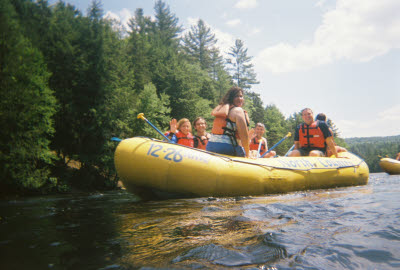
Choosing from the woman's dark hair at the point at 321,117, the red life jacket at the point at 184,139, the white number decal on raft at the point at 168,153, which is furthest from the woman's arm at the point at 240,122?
the woman's dark hair at the point at 321,117

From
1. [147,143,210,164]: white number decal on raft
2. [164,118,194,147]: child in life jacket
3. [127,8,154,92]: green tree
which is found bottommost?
[147,143,210,164]: white number decal on raft

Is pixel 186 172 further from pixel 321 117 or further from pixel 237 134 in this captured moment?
pixel 321 117

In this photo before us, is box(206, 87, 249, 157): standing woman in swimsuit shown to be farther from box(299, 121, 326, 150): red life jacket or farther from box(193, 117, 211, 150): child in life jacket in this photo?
box(299, 121, 326, 150): red life jacket

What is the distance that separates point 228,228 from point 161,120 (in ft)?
59.7

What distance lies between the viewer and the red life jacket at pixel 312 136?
636 cm

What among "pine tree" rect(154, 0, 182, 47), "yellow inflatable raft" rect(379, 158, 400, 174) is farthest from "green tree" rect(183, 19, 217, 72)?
"yellow inflatable raft" rect(379, 158, 400, 174)

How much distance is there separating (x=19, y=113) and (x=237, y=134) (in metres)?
11.5

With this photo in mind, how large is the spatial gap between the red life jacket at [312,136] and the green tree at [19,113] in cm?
1159

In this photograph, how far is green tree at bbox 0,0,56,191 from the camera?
11.3 metres

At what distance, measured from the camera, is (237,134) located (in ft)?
15.3

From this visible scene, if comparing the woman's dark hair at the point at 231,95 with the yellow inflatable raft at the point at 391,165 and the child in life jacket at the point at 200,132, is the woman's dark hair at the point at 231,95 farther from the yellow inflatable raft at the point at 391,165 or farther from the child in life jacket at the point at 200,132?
the yellow inflatable raft at the point at 391,165

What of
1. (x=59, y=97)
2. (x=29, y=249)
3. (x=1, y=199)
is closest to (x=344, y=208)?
(x=29, y=249)

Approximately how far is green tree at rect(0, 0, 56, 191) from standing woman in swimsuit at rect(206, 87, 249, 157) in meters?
10.7

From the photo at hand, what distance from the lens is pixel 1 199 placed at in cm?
1091
